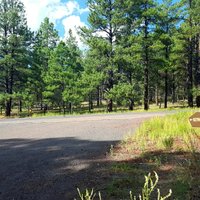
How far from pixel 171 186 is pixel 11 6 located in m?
36.7

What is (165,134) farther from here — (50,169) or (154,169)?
(50,169)

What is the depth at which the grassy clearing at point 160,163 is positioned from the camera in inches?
199

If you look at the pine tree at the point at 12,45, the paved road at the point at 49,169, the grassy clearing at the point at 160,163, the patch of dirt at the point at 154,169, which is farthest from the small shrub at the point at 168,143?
the pine tree at the point at 12,45

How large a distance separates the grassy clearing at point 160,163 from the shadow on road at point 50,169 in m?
Result: 0.46

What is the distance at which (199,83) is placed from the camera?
37.8 m

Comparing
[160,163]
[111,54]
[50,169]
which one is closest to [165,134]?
[160,163]

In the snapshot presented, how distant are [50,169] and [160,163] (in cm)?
233

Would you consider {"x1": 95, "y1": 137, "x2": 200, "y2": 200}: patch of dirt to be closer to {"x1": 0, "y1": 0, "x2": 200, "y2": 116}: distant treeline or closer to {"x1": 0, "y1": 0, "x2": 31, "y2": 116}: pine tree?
{"x1": 0, "y1": 0, "x2": 200, "y2": 116}: distant treeline

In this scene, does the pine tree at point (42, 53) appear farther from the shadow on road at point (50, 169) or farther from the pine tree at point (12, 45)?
the shadow on road at point (50, 169)

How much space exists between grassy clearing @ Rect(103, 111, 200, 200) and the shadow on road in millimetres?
458

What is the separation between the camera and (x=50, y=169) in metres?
6.70

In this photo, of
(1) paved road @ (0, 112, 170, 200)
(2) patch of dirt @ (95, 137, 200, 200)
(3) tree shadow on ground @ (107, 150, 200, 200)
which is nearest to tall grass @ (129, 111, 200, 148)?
(2) patch of dirt @ (95, 137, 200, 200)

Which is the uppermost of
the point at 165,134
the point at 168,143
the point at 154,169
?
the point at 165,134

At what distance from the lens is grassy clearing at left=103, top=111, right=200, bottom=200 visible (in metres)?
5.06
